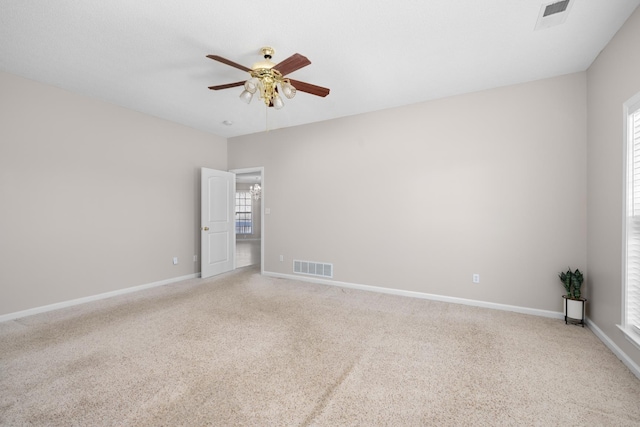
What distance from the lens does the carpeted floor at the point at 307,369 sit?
65.1 inches

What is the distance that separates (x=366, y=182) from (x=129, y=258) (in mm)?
3890

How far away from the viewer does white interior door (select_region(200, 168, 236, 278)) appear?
5090 millimetres

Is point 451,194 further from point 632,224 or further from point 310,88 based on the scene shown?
point 310,88

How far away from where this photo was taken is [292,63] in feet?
7.57

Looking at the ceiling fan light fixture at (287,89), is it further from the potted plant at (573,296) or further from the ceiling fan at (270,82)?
the potted plant at (573,296)

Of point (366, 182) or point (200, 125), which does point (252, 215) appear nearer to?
point (200, 125)

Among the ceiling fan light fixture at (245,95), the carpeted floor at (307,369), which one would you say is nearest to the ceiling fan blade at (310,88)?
the ceiling fan light fixture at (245,95)

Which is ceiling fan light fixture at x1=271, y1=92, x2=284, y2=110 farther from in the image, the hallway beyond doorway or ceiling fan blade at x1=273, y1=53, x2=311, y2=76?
the hallway beyond doorway

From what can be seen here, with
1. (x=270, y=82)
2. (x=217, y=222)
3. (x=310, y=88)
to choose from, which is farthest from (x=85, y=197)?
(x=310, y=88)

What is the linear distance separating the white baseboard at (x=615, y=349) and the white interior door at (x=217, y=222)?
17.9 feet

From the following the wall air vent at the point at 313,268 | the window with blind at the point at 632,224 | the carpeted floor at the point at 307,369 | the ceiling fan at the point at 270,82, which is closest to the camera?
the carpeted floor at the point at 307,369

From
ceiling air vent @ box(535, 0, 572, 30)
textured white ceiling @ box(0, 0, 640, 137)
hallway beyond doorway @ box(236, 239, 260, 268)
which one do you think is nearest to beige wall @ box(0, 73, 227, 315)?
textured white ceiling @ box(0, 0, 640, 137)

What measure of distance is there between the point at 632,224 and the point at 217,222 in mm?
5563

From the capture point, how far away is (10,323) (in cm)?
297
